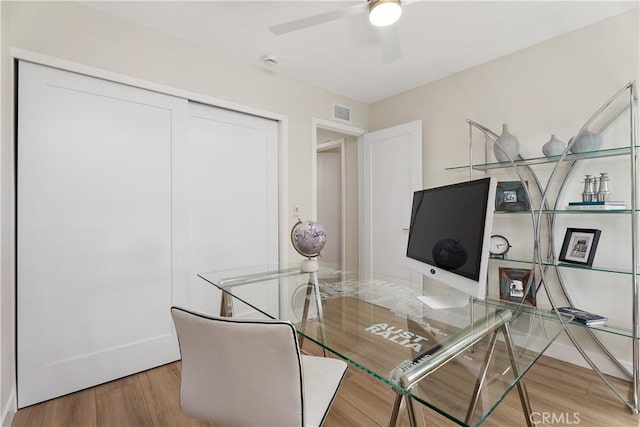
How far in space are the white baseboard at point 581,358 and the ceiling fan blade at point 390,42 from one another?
8.27 feet

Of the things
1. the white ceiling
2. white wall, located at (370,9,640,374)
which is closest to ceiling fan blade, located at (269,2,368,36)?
the white ceiling

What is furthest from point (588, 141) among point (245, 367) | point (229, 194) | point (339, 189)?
Result: point (339, 189)

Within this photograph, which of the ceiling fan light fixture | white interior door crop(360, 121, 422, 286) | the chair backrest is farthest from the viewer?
white interior door crop(360, 121, 422, 286)

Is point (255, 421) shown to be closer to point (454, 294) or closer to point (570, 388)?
point (454, 294)

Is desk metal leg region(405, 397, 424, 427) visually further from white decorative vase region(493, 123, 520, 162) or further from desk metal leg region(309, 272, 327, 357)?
white decorative vase region(493, 123, 520, 162)

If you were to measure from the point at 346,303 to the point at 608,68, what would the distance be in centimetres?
248

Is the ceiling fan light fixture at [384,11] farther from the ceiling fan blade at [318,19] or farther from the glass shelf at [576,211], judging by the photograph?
the glass shelf at [576,211]

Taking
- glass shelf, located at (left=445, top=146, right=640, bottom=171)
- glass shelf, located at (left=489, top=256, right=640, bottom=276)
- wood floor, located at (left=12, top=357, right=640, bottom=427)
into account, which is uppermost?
glass shelf, located at (left=445, top=146, right=640, bottom=171)

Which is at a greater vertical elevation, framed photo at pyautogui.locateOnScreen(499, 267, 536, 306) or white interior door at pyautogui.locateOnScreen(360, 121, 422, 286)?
white interior door at pyautogui.locateOnScreen(360, 121, 422, 286)

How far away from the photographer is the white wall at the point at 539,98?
6.77 feet

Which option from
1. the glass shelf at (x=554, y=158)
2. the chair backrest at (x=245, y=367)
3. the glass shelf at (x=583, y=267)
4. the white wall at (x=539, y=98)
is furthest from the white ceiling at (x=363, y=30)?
the chair backrest at (x=245, y=367)

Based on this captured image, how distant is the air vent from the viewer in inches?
133

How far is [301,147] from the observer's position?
310cm

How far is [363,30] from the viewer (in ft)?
Result: 7.36
